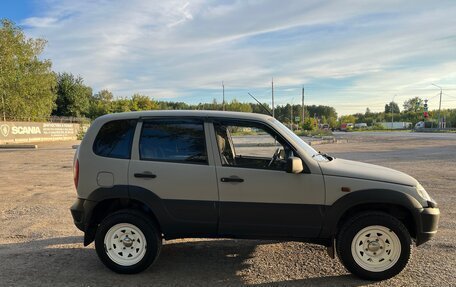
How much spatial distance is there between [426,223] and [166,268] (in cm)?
315

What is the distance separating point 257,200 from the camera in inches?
188

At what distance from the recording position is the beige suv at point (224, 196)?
4.69 meters

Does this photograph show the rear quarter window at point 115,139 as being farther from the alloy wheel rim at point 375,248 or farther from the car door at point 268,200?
the alloy wheel rim at point 375,248

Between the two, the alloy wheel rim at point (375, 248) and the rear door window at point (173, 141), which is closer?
the alloy wheel rim at point (375, 248)

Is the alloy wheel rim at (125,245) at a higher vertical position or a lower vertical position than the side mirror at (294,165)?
lower

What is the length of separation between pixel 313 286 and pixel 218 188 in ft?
5.00

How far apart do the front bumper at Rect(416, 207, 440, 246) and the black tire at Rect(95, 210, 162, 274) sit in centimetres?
305

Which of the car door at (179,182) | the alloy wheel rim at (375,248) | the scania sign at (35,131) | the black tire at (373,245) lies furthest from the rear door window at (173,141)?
the scania sign at (35,131)

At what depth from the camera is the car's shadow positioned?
469 centimetres

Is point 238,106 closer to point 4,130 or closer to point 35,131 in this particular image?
point 35,131

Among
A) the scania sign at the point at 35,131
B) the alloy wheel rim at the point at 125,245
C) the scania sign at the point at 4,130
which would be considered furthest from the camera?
the scania sign at the point at 35,131

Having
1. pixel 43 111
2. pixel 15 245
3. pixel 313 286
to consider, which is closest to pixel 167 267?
pixel 313 286

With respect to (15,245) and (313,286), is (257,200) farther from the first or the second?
(15,245)

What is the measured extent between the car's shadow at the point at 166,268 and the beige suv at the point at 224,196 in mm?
262
